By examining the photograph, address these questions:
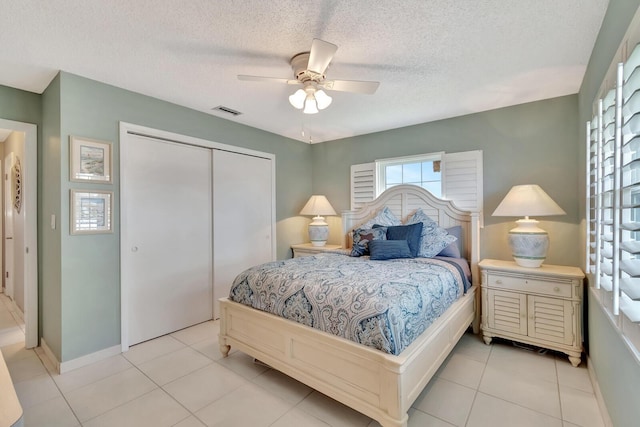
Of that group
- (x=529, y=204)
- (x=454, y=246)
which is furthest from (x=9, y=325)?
(x=529, y=204)

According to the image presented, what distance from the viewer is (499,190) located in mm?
3150

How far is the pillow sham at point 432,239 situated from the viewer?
3047 mm

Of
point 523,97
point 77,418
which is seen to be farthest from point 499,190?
point 77,418

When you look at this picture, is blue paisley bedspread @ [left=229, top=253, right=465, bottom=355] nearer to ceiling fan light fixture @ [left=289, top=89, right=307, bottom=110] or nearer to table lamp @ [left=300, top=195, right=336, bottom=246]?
ceiling fan light fixture @ [left=289, top=89, right=307, bottom=110]

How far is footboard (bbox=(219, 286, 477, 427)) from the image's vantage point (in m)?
1.55

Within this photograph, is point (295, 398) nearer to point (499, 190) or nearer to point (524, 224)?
point (524, 224)

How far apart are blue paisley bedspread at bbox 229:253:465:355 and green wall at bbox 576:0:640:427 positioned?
35.6 inches

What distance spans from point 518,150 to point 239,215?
3.29 meters

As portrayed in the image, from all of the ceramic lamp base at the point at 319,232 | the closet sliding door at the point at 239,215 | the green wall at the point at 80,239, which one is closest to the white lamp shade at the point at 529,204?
the ceramic lamp base at the point at 319,232


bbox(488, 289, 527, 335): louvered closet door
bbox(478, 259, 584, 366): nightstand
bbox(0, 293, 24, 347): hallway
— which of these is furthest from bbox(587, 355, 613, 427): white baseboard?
bbox(0, 293, 24, 347): hallway

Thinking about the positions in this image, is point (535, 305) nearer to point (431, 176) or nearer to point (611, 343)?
point (611, 343)

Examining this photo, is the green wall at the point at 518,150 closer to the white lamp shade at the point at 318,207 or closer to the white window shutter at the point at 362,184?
the white window shutter at the point at 362,184

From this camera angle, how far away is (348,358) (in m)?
1.72

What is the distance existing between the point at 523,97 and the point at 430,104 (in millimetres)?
870
